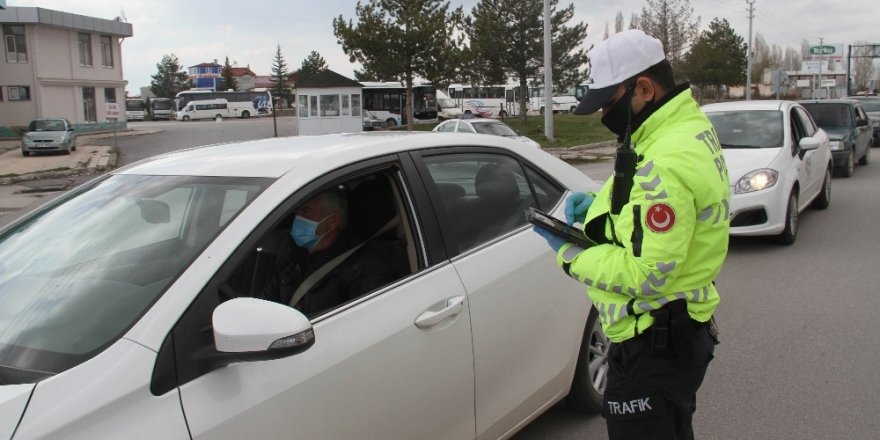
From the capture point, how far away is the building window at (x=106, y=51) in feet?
152

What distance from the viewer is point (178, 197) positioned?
256 cm

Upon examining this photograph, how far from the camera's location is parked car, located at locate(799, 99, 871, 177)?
49.0ft

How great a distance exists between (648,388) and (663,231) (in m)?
0.52

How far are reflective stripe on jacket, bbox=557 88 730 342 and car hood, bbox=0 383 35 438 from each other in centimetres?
150

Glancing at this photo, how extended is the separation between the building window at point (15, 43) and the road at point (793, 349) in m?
44.7

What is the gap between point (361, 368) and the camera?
2219mm

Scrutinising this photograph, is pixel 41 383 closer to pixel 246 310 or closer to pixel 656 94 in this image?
pixel 246 310

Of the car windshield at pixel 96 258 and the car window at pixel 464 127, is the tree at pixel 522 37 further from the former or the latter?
the car windshield at pixel 96 258

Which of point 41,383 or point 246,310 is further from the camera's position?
point 246,310

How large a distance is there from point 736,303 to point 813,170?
4.49 meters

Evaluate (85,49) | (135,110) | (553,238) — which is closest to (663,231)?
(553,238)

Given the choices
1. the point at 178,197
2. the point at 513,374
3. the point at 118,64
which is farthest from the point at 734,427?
the point at 118,64

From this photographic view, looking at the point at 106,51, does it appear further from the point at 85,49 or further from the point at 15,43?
the point at 15,43

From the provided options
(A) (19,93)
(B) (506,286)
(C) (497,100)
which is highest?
(A) (19,93)
